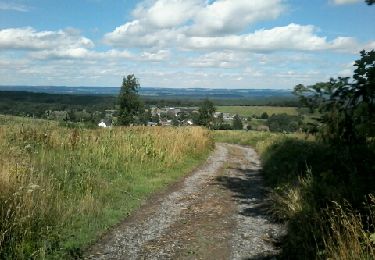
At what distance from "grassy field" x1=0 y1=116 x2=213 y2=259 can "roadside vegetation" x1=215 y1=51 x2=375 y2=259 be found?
3.35 meters

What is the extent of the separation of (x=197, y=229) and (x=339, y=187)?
2.80 m

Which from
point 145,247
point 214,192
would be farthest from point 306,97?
point 214,192

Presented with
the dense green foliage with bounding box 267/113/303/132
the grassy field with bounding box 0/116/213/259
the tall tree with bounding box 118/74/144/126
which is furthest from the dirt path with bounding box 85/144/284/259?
the tall tree with bounding box 118/74/144/126

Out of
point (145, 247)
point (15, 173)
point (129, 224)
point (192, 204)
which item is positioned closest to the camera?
point (145, 247)

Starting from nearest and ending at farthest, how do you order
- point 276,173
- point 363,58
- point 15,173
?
point 363,58 < point 15,173 < point 276,173

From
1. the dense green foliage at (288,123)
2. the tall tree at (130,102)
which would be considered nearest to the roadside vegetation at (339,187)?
the dense green foliage at (288,123)

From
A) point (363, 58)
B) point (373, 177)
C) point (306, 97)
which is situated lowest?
point (373, 177)

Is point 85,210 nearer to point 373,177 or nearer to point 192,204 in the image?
point 192,204

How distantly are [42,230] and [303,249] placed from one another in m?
3.91

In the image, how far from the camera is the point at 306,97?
625 centimetres

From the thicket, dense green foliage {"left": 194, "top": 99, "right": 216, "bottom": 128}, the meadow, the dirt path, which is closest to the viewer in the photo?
the meadow

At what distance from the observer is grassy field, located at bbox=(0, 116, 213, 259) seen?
6091mm

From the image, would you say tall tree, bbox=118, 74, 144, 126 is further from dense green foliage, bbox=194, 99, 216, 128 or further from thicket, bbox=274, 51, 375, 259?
thicket, bbox=274, 51, 375, 259

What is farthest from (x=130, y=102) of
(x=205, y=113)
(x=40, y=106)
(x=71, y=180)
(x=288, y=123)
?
(x=71, y=180)
